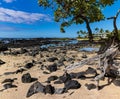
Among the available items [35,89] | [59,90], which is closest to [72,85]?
[59,90]

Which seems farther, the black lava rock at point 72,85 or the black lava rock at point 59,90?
the black lava rock at point 72,85

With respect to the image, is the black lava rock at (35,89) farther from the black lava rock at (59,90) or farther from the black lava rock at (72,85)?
the black lava rock at (72,85)

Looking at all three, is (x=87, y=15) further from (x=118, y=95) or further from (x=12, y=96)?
(x=12, y=96)

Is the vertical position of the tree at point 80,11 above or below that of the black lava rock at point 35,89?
above

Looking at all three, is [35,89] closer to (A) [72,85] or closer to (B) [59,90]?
(B) [59,90]

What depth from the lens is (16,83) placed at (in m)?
17.2

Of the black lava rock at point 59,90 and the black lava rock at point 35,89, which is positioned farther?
the black lava rock at point 35,89

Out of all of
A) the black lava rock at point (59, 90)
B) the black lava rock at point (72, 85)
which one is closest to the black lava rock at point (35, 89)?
the black lava rock at point (59, 90)

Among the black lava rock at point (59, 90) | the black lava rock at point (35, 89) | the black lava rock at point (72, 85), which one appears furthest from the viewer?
the black lava rock at point (72, 85)

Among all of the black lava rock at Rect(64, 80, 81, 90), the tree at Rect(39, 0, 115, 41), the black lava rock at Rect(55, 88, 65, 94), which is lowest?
the black lava rock at Rect(55, 88, 65, 94)

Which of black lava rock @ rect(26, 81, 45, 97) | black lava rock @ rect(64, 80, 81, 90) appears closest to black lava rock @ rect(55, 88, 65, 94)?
black lava rock @ rect(64, 80, 81, 90)

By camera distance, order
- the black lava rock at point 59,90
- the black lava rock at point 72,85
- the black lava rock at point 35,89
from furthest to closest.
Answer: the black lava rock at point 72,85 < the black lava rock at point 35,89 < the black lava rock at point 59,90

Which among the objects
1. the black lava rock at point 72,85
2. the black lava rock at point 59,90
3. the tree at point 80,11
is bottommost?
the black lava rock at point 59,90

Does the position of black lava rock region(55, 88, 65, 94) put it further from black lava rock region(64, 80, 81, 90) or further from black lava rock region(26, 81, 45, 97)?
black lava rock region(26, 81, 45, 97)
